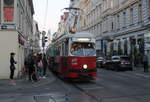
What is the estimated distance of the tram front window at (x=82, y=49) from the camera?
16.6m

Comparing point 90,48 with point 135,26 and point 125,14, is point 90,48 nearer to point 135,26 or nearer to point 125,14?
point 135,26

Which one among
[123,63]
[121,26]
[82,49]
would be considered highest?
[121,26]

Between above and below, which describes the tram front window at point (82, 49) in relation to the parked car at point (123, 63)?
above

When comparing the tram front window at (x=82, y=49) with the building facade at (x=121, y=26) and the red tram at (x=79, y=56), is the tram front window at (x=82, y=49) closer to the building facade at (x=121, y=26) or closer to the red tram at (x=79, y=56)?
the red tram at (x=79, y=56)

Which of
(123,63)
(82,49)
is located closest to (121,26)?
(123,63)

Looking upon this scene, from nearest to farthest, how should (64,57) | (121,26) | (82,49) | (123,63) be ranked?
(82,49)
(64,57)
(123,63)
(121,26)

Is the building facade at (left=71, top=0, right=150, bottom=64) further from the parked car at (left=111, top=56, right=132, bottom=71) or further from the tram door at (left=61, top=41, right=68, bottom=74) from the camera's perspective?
the tram door at (left=61, top=41, right=68, bottom=74)

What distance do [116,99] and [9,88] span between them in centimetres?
651

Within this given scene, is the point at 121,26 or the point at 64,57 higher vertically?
the point at 121,26

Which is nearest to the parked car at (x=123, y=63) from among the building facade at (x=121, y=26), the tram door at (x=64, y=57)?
the building facade at (x=121, y=26)

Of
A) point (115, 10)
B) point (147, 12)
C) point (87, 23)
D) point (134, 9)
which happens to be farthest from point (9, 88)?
point (87, 23)

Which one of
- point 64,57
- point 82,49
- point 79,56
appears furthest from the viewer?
point 64,57

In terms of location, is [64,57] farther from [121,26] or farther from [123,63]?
[121,26]

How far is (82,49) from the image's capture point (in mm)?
16750
